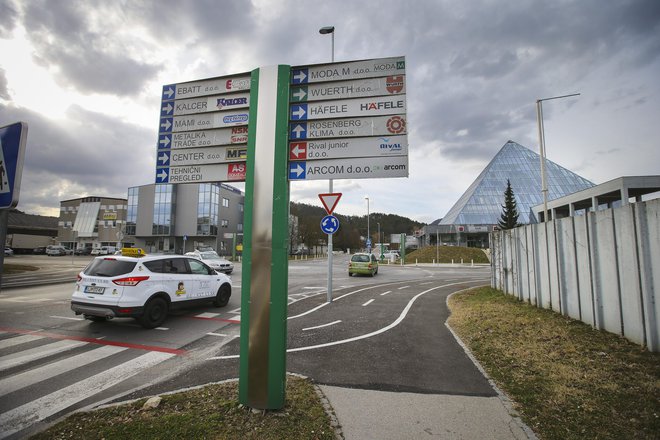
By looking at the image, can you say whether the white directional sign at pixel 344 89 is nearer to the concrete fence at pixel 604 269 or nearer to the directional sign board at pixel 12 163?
the directional sign board at pixel 12 163

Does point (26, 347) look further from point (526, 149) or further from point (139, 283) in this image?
point (526, 149)

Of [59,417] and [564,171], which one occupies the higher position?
[564,171]

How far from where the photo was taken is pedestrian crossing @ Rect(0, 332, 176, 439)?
11.4 feet

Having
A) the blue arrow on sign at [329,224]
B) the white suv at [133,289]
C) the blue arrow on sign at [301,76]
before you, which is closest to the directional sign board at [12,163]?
the blue arrow on sign at [301,76]

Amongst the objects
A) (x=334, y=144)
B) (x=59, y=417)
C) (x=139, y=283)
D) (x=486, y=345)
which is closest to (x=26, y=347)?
(x=139, y=283)

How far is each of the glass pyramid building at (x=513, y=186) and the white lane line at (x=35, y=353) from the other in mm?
60010

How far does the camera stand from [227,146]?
4.07m

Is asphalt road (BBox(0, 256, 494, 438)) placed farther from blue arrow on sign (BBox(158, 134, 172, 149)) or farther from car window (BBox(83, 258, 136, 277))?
blue arrow on sign (BBox(158, 134, 172, 149))

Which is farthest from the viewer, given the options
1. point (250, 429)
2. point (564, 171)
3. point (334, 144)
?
point (564, 171)

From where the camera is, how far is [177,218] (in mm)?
57094

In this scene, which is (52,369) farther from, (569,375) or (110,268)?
(569,375)

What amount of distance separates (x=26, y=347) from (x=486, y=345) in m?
8.56

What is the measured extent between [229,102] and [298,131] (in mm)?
1153

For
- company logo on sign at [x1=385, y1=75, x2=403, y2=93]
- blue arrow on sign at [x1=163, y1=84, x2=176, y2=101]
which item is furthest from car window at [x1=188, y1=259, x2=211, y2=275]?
company logo on sign at [x1=385, y1=75, x2=403, y2=93]
